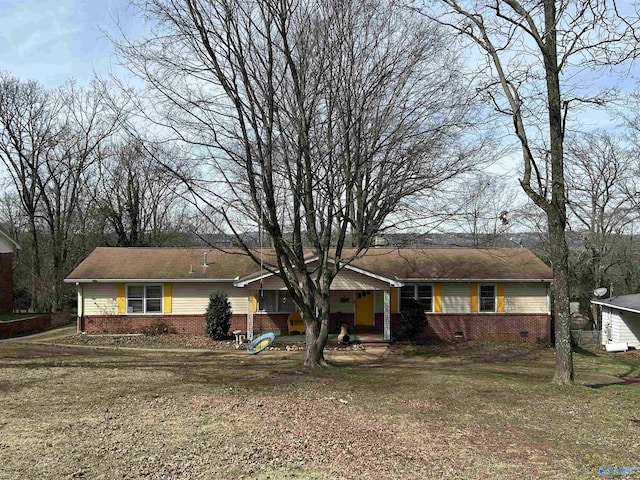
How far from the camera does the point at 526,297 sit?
932 inches

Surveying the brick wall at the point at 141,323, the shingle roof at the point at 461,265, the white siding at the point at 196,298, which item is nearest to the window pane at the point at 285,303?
the white siding at the point at 196,298

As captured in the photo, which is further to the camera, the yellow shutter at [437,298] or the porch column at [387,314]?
the yellow shutter at [437,298]

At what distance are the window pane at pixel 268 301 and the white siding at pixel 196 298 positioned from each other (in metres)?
0.66

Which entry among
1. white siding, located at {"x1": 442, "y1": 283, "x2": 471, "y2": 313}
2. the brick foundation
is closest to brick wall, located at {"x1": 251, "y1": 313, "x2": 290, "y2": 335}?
the brick foundation

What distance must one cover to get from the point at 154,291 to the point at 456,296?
12598 mm

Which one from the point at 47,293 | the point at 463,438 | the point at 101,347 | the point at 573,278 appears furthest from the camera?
the point at 573,278

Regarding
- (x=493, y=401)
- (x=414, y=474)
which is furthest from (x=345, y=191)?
(x=414, y=474)

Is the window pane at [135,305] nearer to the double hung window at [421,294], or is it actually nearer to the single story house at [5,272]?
the double hung window at [421,294]

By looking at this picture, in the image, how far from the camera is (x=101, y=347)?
64.8 ft

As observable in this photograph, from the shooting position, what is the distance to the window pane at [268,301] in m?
23.4

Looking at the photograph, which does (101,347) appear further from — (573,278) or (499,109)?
(573,278)

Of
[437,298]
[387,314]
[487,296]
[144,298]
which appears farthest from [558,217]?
[144,298]

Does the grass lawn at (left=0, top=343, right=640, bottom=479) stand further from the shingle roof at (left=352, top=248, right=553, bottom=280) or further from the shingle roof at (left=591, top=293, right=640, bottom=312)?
the shingle roof at (left=591, top=293, right=640, bottom=312)

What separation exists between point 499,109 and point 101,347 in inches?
604
